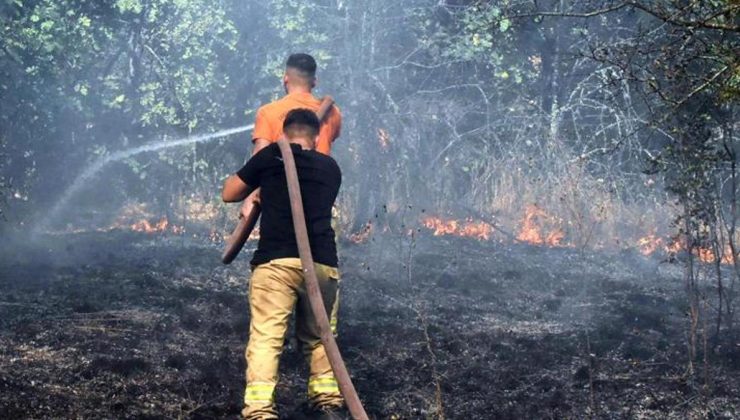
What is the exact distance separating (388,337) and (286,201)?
3144 mm

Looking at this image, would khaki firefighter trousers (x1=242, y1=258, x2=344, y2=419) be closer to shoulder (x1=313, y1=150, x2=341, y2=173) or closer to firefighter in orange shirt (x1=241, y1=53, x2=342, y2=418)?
shoulder (x1=313, y1=150, x2=341, y2=173)

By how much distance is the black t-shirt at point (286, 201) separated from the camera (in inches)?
197

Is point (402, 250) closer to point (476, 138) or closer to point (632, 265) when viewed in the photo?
point (632, 265)

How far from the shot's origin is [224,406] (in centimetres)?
584

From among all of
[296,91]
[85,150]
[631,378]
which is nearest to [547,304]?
[631,378]

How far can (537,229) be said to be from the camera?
44.3ft

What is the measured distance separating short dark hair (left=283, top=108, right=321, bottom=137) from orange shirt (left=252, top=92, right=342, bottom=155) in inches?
26.7

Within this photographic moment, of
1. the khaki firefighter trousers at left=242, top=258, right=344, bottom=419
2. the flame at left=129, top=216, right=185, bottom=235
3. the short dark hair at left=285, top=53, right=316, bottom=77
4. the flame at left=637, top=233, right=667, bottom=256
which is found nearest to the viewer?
the khaki firefighter trousers at left=242, top=258, right=344, bottom=419

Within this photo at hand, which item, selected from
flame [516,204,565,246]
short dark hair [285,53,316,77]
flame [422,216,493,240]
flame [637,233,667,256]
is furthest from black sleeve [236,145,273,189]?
flame [637,233,667,256]

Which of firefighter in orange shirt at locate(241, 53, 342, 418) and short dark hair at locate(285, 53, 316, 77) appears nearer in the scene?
firefighter in orange shirt at locate(241, 53, 342, 418)

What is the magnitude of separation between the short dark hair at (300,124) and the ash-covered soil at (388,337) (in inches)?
64.8

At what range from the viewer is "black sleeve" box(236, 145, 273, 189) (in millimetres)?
5027

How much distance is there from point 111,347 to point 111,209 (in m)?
8.68

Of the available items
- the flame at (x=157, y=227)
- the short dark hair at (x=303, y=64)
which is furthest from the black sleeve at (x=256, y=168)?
the flame at (x=157, y=227)
